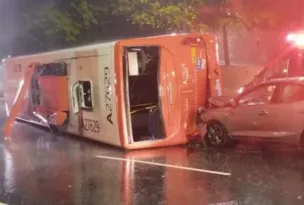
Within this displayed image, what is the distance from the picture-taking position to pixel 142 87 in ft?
39.2

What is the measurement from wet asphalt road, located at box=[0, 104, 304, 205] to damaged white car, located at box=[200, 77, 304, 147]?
0.40m

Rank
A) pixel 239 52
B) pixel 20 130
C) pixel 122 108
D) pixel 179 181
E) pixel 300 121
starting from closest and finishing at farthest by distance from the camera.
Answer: pixel 179 181 < pixel 300 121 < pixel 122 108 < pixel 20 130 < pixel 239 52

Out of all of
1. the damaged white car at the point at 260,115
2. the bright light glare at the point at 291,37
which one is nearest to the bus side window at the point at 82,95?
the damaged white car at the point at 260,115

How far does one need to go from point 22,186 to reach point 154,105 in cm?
469

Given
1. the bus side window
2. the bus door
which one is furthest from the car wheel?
the bus side window

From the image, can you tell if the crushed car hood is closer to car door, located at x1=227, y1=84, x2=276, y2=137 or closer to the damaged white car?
the damaged white car

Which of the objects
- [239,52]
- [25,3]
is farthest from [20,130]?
[239,52]

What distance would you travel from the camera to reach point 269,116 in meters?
9.65

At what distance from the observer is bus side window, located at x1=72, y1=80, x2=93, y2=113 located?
39.4 feet

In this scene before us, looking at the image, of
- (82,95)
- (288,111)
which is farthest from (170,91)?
(288,111)

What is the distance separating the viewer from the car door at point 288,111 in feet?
30.0

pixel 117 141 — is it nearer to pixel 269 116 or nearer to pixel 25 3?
pixel 269 116

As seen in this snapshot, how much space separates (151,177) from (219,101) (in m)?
3.32

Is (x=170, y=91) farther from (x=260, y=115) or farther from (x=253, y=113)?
(x=260, y=115)
